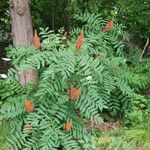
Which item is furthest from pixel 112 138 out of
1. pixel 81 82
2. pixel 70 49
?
pixel 70 49

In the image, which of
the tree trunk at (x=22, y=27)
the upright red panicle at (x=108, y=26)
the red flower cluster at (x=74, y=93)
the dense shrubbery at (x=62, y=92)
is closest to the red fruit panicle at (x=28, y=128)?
the dense shrubbery at (x=62, y=92)

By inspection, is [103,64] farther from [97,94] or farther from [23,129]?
[23,129]

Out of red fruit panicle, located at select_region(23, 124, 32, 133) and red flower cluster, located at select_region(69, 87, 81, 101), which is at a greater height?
red flower cluster, located at select_region(69, 87, 81, 101)

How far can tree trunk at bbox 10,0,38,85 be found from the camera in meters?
8.04

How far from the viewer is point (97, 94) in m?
6.56

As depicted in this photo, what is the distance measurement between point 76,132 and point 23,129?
0.75m

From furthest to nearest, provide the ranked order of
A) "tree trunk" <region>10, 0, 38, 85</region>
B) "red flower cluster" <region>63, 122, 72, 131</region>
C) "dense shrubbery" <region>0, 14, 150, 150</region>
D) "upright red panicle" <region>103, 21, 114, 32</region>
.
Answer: "tree trunk" <region>10, 0, 38, 85</region>, "upright red panicle" <region>103, 21, 114, 32</region>, "red flower cluster" <region>63, 122, 72, 131</region>, "dense shrubbery" <region>0, 14, 150, 150</region>

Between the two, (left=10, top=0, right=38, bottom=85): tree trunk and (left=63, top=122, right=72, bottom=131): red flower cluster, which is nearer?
(left=63, top=122, right=72, bottom=131): red flower cluster

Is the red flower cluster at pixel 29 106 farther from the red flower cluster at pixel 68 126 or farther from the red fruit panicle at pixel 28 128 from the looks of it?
the red flower cluster at pixel 68 126

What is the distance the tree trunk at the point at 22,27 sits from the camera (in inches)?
316

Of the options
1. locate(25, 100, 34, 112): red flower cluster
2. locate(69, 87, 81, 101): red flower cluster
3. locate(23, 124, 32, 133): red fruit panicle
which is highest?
locate(69, 87, 81, 101): red flower cluster

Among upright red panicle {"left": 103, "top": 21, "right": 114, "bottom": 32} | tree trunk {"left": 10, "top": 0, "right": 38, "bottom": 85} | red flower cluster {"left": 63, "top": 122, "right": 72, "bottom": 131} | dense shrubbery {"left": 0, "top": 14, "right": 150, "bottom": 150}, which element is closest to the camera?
dense shrubbery {"left": 0, "top": 14, "right": 150, "bottom": 150}

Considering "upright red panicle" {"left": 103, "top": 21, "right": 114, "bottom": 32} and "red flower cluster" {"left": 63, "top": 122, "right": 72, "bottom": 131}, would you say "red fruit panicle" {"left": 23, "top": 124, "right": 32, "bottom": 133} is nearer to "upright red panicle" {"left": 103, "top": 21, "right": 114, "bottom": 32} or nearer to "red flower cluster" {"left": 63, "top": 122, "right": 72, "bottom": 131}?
"red flower cluster" {"left": 63, "top": 122, "right": 72, "bottom": 131}

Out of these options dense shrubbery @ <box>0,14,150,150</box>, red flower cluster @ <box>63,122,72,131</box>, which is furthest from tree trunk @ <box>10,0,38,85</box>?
red flower cluster @ <box>63,122,72,131</box>
